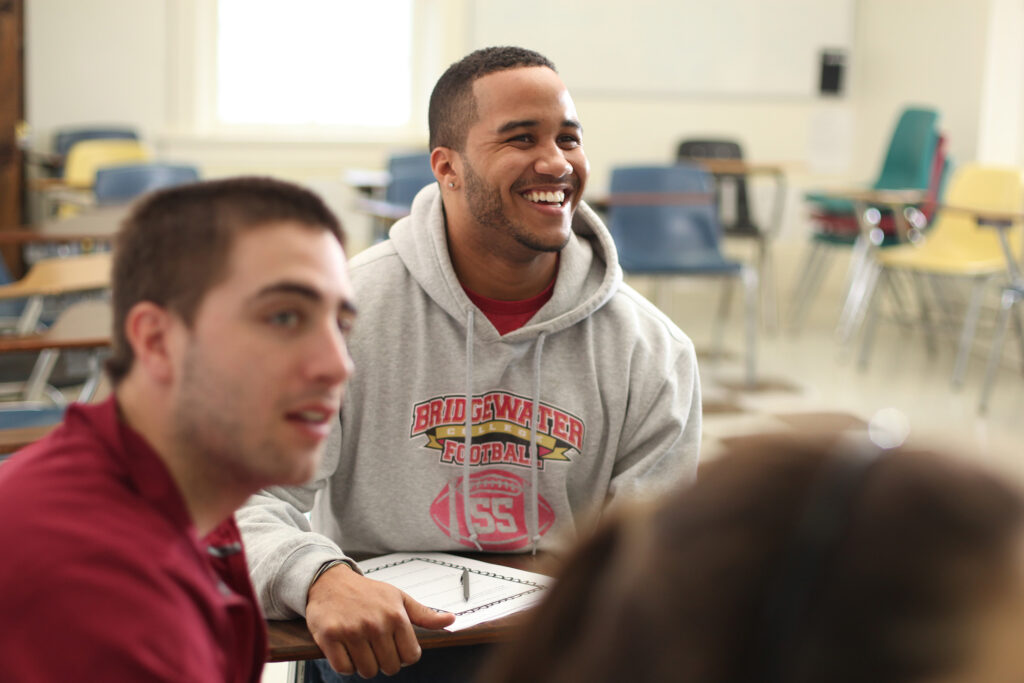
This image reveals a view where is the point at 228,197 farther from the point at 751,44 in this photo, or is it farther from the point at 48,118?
the point at 751,44

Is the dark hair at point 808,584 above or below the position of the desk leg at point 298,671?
above

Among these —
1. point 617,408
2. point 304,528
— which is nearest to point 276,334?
point 304,528

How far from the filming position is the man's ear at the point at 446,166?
176cm

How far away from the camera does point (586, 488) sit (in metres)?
1.61

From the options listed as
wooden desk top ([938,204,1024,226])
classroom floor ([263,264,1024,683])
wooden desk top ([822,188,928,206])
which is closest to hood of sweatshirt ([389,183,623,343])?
classroom floor ([263,264,1024,683])

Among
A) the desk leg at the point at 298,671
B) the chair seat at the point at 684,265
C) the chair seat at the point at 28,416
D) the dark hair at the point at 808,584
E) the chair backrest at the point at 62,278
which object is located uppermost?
the dark hair at the point at 808,584

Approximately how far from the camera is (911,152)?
20.4 feet

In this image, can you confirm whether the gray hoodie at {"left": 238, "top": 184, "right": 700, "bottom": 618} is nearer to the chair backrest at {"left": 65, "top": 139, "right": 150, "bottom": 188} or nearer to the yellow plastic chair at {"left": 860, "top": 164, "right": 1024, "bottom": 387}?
the yellow plastic chair at {"left": 860, "top": 164, "right": 1024, "bottom": 387}

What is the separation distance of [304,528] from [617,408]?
451 mm

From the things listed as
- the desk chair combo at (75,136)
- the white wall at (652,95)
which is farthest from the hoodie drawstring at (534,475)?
the desk chair combo at (75,136)

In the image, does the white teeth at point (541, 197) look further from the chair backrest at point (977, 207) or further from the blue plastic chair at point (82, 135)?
the blue plastic chair at point (82, 135)

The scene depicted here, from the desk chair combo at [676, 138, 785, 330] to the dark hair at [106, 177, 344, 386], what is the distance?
18.7ft

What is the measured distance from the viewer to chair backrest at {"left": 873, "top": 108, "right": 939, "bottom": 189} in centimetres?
603

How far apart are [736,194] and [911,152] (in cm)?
106
